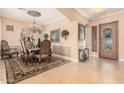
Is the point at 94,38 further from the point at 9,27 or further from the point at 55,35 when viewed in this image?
the point at 9,27

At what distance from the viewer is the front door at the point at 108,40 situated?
5.44 meters

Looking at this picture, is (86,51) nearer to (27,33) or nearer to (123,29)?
(123,29)

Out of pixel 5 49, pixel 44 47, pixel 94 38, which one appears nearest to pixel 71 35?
pixel 44 47

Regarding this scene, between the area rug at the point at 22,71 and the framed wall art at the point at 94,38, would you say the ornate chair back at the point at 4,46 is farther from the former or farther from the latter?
the framed wall art at the point at 94,38

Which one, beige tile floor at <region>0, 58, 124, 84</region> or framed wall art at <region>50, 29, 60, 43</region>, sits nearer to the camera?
beige tile floor at <region>0, 58, 124, 84</region>

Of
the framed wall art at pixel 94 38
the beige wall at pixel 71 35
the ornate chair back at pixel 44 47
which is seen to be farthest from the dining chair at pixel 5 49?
the framed wall art at pixel 94 38

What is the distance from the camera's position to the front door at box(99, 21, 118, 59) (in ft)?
17.8

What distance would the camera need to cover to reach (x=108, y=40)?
19.0 feet

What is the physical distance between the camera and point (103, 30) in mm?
6035

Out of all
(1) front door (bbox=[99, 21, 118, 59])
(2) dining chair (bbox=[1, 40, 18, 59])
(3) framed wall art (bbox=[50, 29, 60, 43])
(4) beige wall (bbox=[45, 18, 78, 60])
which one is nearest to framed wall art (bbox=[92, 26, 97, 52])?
(1) front door (bbox=[99, 21, 118, 59])

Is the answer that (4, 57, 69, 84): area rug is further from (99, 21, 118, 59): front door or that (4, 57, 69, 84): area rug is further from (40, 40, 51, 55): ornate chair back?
(99, 21, 118, 59): front door

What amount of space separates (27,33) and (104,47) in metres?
5.47
